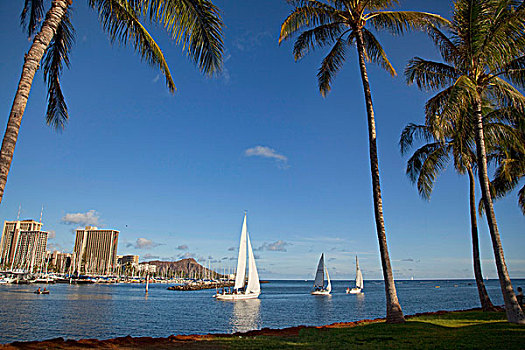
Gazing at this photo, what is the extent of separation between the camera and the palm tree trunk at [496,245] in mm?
13984

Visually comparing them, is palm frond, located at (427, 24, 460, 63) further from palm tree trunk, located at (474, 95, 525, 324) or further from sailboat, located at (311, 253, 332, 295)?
sailboat, located at (311, 253, 332, 295)

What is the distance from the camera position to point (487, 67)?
16.4 meters

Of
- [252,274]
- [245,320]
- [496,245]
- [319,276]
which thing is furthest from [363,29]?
[319,276]

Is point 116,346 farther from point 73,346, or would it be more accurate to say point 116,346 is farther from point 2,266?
point 2,266

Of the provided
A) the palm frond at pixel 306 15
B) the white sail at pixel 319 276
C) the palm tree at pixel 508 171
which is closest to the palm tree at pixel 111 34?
the palm frond at pixel 306 15

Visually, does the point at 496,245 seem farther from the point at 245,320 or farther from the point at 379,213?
the point at 245,320

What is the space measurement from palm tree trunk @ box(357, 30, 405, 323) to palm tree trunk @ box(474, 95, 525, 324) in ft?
12.7

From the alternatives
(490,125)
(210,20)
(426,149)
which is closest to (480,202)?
(426,149)

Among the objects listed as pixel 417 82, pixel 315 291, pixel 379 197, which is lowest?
pixel 315 291

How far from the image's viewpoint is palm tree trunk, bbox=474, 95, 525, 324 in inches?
551

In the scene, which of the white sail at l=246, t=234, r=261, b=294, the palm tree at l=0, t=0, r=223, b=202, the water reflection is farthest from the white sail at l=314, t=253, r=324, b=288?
the palm tree at l=0, t=0, r=223, b=202

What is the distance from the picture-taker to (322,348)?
10141mm

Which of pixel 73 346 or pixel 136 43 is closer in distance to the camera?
pixel 73 346

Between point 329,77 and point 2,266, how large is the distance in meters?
219
